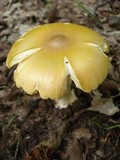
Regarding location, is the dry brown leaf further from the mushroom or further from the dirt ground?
the mushroom

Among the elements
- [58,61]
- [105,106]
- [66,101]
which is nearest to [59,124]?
[66,101]

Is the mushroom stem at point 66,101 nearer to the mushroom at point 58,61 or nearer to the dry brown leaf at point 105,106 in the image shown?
the dry brown leaf at point 105,106

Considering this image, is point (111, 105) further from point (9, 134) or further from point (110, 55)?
point (9, 134)

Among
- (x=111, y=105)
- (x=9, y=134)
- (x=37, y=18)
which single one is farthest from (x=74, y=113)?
(x=37, y=18)

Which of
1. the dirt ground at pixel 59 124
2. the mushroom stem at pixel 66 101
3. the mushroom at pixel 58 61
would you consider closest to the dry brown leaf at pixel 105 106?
the dirt ground at pixel 59 124

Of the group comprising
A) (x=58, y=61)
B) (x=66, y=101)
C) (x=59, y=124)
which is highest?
(x=58, y=61)

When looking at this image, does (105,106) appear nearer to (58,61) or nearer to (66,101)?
(66,101)

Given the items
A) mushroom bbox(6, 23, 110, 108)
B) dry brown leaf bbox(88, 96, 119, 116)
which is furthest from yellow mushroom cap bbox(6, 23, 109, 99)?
dry brown leaf bbox(88, 96, 119, 116)

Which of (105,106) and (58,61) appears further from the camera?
(105,106)
